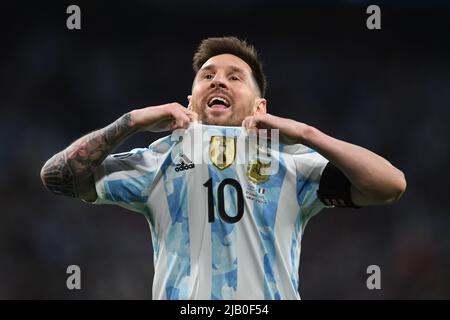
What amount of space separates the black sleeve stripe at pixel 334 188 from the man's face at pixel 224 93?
2.12 feet

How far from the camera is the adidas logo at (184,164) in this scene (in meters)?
3.42

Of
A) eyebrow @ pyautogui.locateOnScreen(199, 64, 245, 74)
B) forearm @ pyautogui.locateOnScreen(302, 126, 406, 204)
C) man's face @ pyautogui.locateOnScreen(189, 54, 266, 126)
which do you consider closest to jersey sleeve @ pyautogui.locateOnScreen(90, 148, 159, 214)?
man's face @ pyautogui.locateOnScreen(189, 54, 266, 126)

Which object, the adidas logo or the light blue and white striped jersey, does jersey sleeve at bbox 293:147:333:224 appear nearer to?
the light blue and white striped jersey

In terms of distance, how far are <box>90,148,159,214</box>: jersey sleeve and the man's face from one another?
46 centimetres

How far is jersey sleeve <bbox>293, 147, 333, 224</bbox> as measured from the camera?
→ 344 cm

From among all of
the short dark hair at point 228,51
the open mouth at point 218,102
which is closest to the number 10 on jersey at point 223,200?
the open mouth at point 218,102

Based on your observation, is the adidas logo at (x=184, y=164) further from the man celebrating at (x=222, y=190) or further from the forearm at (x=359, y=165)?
the forearm at (x=359, y=165)

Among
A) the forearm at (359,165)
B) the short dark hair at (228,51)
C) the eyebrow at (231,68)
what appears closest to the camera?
the forearm at (359,165)

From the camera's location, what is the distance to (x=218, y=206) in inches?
130

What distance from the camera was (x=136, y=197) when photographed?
3.47 metres

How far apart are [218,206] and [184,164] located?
0.28 metres
